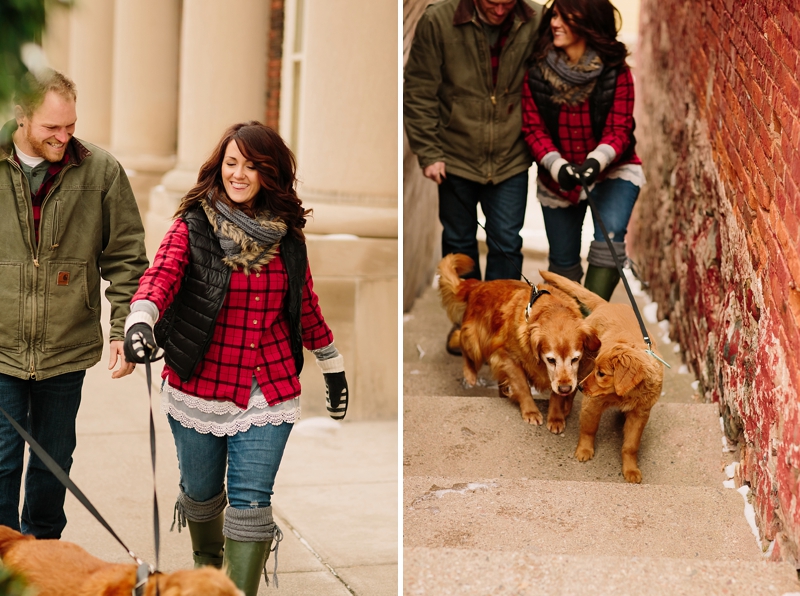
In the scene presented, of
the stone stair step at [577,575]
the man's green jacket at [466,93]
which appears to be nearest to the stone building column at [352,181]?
the man's green jacket at [466,93]

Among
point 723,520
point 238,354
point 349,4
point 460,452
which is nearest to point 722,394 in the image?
point 723,520

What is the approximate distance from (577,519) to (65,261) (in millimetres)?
2148

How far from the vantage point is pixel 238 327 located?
335cm

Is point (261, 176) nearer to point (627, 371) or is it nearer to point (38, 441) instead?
point (38, 441)

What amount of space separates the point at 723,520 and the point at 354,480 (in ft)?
8.01

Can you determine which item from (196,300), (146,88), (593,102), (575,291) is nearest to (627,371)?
(575,291)

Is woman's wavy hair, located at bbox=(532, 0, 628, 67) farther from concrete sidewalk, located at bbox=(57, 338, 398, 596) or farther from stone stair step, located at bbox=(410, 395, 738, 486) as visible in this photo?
concrete sidewalk, located at bbox=(57, 338, 398, 596)

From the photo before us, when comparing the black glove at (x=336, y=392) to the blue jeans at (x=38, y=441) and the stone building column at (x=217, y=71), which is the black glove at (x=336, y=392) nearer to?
the blue jeans at (x=38, y=441)

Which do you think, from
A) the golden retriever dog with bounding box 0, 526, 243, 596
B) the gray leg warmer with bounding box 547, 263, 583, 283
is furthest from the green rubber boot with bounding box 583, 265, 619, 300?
the golden retriever dog with bounding box 0, 526, 243, 596

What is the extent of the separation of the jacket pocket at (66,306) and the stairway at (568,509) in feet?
4.68

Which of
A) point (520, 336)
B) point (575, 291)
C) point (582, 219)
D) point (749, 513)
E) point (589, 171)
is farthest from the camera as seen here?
point (582, 219)

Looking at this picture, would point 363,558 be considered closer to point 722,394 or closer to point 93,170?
point 722,394

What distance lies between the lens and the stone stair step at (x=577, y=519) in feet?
12.3

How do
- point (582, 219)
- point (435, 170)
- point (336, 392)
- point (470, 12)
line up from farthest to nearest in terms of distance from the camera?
point (582, 219)
point (435, 170)
point (470, 12)
point (336, 392)
